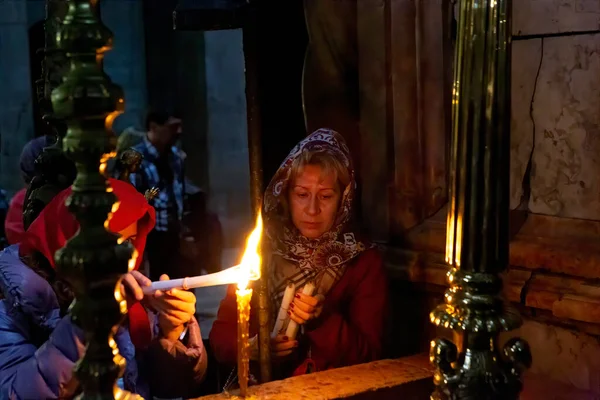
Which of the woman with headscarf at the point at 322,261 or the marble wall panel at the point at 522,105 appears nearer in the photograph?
the marble wall panel at the point at 522,105

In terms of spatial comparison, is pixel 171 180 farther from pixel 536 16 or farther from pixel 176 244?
pixel 536 16

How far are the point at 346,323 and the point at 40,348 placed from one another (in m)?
1.02

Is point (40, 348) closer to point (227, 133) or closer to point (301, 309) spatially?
point (301, 309)

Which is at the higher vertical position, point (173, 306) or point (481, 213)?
point (481, 213)

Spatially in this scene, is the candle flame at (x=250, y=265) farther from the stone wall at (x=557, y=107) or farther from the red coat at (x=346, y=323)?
the stone wall at (x=557, y=107)

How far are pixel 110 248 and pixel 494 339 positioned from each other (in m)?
0.70

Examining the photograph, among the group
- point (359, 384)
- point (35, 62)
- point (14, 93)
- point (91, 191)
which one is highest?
point (35, 62)

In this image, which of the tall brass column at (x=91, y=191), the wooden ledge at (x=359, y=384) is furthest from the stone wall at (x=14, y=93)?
the tall brass column at (x=91, y=191)

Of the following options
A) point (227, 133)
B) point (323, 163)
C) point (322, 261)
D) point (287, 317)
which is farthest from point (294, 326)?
point (227, 133)

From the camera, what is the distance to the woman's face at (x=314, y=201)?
8.48 ft

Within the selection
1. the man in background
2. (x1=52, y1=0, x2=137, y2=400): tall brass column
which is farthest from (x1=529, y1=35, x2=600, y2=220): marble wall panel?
the man in background

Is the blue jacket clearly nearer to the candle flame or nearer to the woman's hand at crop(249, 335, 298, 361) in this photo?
the woman's hand at crop(249, 335, 298, 361)

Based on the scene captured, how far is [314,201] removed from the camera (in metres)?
2.59

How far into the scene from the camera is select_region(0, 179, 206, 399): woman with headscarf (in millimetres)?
1851
